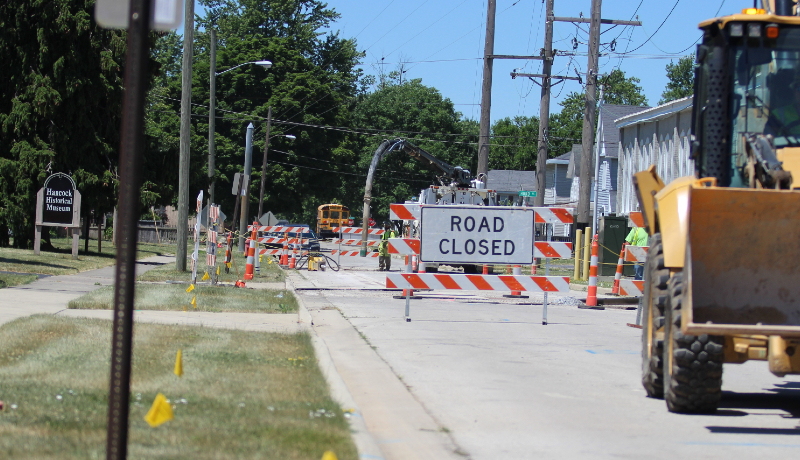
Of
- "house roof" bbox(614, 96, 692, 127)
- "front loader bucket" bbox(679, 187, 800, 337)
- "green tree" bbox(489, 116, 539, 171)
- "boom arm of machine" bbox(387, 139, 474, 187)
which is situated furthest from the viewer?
"green tree" bbox(489, 116, 539, 171)

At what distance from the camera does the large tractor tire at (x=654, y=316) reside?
22.2 ft

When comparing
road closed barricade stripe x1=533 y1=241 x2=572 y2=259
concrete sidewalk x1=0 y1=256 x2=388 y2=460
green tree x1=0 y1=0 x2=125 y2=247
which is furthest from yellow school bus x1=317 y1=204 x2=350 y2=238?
road closed barricade stripe x1=533 y1=241 x2=572 y2=259

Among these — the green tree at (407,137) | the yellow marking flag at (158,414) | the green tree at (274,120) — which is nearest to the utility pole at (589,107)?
the yellow marking flag at (158,414)

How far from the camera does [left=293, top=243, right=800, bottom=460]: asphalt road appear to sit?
19.1ft

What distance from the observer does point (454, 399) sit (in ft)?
23.9

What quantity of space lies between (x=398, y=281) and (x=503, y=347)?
2763mm

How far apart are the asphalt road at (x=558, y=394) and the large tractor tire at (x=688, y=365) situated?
0.49 feet

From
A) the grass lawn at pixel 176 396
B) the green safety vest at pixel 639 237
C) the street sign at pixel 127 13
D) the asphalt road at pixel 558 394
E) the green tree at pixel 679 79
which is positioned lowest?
the asphalt road at pixel 558 394

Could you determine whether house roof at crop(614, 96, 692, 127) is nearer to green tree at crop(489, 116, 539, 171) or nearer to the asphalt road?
the asphalt road

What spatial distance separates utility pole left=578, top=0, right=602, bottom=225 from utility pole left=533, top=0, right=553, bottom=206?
1965 mm

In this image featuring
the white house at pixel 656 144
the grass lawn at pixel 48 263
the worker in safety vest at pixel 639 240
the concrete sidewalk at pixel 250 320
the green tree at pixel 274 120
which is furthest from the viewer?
the green tree at pixel 274 120

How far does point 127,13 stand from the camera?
149 inches

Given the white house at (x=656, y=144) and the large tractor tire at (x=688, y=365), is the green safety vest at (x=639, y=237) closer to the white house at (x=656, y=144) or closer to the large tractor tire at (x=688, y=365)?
the white house at (x=656, y=144)

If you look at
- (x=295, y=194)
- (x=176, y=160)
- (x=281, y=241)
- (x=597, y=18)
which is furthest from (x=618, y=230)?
(x=295, y=194)
